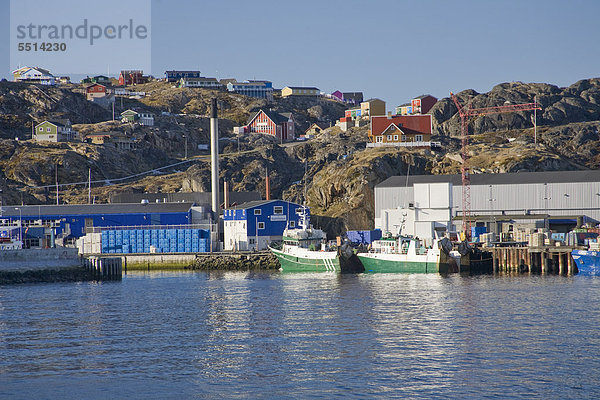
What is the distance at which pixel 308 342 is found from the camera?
→ 40156mm

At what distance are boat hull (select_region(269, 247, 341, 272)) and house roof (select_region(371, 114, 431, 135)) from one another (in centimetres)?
5626

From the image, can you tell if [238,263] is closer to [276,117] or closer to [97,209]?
[97,209]

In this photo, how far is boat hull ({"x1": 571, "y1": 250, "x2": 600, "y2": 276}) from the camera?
6938 cm

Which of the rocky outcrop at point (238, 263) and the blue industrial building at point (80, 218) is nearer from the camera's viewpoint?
the rocky outcrop at point (238, 263)

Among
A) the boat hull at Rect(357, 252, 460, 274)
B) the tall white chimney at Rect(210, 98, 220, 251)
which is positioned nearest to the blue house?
the tall white chimney at Rect(210, 98, 220, 251)

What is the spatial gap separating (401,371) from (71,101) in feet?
484

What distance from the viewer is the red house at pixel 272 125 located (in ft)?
540

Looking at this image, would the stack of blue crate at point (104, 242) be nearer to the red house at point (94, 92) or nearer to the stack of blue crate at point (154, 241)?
the stack of blue crate at point (154, 241)

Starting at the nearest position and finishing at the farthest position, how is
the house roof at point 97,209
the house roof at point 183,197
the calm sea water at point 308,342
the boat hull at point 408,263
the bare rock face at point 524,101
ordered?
the calm sea water at point 308,342 → the boat hull at point 408,263 → the house roof at point 97,209 → the house roof at point 183,197 → the bare rock face at point 524,101

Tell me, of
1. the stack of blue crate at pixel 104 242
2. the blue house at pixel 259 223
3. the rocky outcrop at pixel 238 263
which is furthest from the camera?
the blue house at pixel 259 223

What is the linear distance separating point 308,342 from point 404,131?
9512cm

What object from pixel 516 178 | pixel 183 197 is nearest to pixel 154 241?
pixel 183 197

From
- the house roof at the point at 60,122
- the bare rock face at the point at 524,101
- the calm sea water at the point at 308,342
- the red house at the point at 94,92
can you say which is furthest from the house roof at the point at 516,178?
the red house at the point at 94,92

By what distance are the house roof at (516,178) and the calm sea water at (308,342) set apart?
26956 mm
